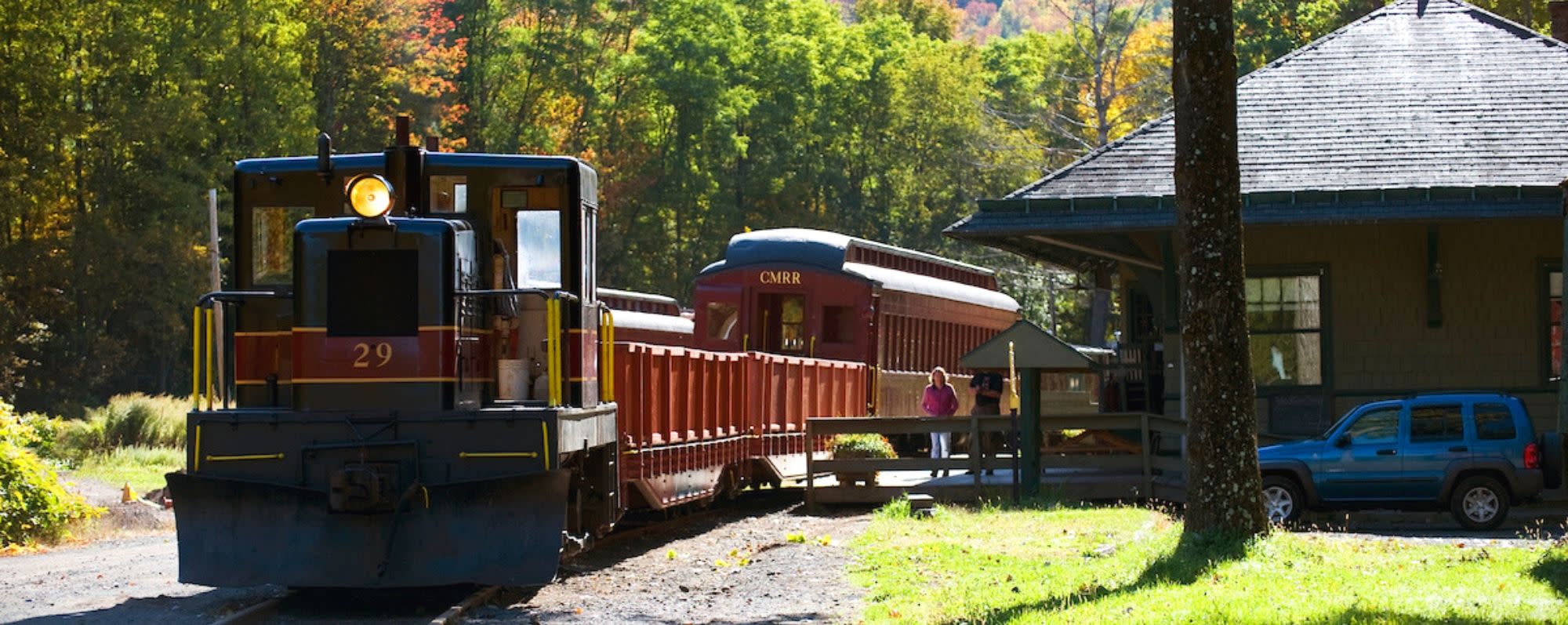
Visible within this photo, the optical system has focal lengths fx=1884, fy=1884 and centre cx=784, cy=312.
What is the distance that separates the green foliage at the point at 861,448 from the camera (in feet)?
74.3

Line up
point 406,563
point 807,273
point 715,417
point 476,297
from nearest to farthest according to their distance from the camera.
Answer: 1. point 406,563
2. point 476,297
3. point 715,417
4. point 807,273

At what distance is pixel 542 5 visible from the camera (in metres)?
62.8

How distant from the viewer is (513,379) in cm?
1417

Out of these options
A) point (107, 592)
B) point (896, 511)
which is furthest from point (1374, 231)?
point (107, 592)

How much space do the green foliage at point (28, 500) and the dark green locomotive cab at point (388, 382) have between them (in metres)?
5.76

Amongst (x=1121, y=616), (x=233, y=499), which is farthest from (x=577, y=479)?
(x=1121, y=616)

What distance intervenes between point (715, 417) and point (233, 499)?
7821mm

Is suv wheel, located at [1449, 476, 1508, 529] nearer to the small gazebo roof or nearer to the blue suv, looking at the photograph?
the blue suv

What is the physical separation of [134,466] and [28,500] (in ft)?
37.8

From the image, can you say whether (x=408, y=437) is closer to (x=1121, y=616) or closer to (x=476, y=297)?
(x=476, y=297)

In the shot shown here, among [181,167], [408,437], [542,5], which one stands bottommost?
[408,437]

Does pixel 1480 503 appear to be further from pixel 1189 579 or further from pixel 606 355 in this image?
pixel 606 355

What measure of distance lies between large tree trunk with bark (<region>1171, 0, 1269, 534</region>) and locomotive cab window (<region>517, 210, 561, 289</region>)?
4.63 meters

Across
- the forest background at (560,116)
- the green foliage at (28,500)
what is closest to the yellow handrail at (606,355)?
the green foliage at (28,500)
